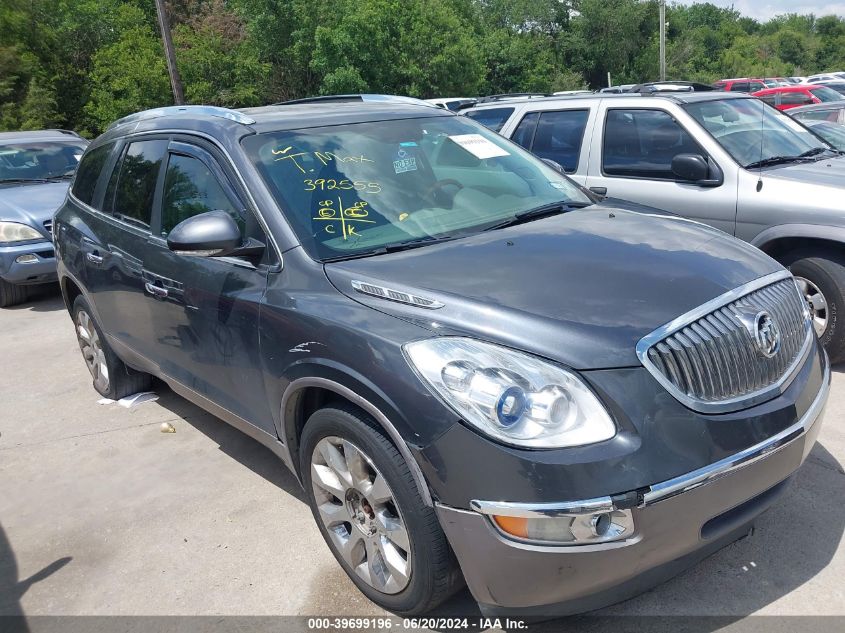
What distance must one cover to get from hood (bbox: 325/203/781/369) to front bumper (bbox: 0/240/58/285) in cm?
624

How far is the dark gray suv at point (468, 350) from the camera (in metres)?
2.27

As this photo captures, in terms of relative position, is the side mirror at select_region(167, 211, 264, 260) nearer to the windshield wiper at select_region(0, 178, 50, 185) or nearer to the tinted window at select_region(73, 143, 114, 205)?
the tinted window at select_region(73, 143, 114, 205)

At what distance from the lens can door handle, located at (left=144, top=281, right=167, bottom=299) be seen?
12.6 ft

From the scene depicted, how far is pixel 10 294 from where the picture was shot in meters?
8.41

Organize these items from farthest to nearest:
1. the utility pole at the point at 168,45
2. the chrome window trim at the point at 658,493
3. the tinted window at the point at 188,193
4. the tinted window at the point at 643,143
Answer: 1. the utility pole at the point at 168,45
2. the tinted window at the point at 643,143
3. the tinted window at the point at 188,193
4. the chrome window trim at the point at 658,493

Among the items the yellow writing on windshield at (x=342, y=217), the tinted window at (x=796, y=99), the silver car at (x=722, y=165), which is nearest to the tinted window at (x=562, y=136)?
the silver car at (x=722, y=165)

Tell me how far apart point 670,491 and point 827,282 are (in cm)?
308

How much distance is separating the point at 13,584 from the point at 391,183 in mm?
2461

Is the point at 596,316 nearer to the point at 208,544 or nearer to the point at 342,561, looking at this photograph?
the point at 342,561

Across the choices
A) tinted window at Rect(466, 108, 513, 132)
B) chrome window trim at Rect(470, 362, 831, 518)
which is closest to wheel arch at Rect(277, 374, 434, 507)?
chrome window trim at Rect(470, 362, 831, 518)

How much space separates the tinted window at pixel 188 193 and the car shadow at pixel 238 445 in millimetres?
1344

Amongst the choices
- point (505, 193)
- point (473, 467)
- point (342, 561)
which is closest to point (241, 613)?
point (342, 561)

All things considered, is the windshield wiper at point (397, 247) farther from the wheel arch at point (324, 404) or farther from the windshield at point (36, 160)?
the windshield at point (36, 160)

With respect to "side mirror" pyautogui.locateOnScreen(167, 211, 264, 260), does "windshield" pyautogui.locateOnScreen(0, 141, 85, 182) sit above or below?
below
